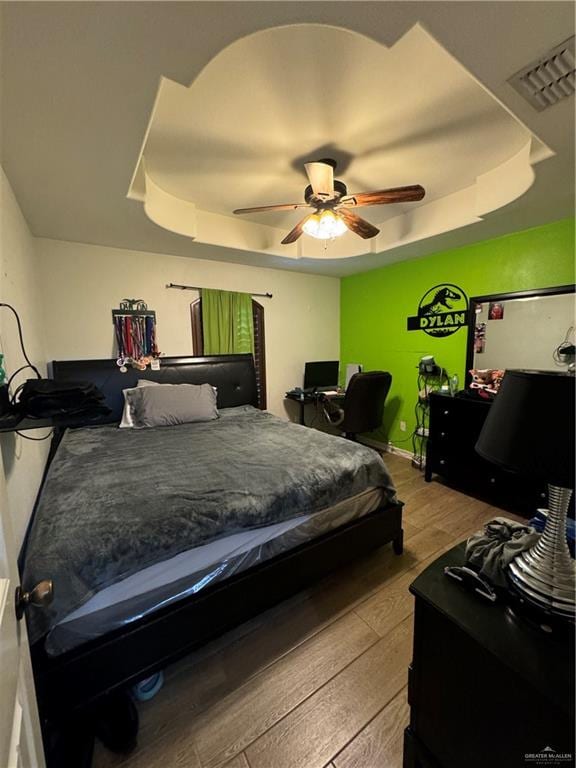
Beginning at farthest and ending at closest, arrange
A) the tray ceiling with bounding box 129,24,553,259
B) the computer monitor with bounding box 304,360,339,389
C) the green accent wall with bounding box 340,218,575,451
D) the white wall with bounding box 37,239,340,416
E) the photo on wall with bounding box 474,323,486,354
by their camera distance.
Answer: the computer monitor with bounding box 304,360,339,389, the photo on wall with bounding box 474,323,486,354, the white wall with bounding box 37,239,340,416, the green accent wall with bounding box 340,218,575,451, the tray ceiling with bounding box 129,24,553,259

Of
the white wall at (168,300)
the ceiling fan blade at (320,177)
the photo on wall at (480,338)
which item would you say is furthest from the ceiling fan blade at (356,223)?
the white wall at (168,300)

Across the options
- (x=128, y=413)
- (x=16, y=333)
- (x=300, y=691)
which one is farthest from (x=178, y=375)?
(x=300, y=691)

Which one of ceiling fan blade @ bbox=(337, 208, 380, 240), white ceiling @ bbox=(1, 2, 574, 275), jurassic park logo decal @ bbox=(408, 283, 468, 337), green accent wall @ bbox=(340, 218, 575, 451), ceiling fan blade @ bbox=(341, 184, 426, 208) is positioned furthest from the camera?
jurassic park logo decal @ bbox=(408, 283, 468, 337)

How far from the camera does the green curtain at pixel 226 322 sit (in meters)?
3.43

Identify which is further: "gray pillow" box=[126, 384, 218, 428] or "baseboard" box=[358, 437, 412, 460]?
"baseboard" box=[358, 437, 412, 460]

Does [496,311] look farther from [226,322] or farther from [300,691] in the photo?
[300,691]

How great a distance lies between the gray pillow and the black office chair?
1383 millimetres

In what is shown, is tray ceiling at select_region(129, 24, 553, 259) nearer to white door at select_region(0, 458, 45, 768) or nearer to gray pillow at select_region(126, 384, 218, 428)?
gray pillow at select_region(126, 384, 218, 428)

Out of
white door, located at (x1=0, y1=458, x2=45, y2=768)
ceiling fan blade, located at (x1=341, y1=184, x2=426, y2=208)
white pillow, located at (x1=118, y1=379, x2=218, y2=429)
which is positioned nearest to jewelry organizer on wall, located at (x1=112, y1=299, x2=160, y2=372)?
white pillow, located at (x1=118, y1=379, x2=218, y2=429)

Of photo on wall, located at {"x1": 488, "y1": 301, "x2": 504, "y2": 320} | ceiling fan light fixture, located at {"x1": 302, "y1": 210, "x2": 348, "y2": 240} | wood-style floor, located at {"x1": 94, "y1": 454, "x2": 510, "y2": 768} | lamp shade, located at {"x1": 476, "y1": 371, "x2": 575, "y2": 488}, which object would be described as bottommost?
wood-style floor, located at {"x1": 94, "y1": 454, "x2": 510, "y2": 768}

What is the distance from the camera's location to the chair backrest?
3.18 metres

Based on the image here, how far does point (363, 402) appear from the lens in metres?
3.29

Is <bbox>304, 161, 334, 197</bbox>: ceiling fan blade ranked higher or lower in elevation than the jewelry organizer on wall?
higher

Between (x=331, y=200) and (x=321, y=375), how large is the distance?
2.46m
